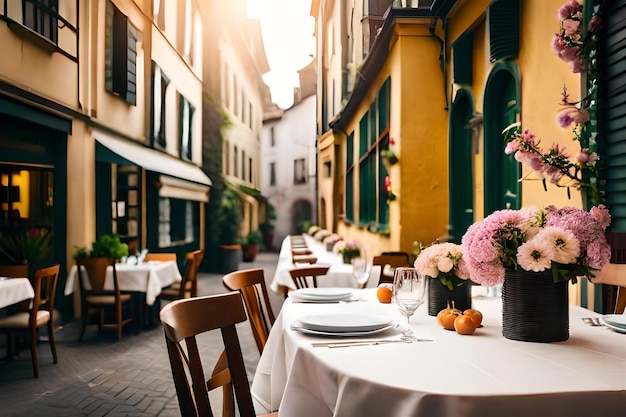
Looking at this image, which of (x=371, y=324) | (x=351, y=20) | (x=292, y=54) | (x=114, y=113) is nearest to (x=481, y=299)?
(x=371, y=324)

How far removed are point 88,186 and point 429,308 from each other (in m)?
4.53

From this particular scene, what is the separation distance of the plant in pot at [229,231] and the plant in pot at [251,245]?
11 cm

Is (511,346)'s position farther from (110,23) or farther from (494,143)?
(110,23)

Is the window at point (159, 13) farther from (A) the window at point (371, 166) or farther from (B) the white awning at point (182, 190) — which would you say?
→ (A) the window at point (371, 166)

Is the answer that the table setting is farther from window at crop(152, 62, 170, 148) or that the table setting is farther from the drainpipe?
window at crop(152, 62, 170, 148)

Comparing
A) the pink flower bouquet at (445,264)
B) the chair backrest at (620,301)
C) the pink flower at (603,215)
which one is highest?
the pink flower at (603,215)

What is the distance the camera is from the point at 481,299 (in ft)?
7.04

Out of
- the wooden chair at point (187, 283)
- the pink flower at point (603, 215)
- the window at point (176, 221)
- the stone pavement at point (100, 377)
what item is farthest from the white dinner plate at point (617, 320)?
the window at point (176, 221)

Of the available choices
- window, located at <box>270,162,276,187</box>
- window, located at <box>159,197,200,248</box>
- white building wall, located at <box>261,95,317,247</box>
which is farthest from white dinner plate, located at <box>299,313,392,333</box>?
window, located at <box>270,162,276,187</box>

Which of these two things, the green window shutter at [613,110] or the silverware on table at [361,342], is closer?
the silverware on table at [361,342]

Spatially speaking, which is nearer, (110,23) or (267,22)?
(110,23)

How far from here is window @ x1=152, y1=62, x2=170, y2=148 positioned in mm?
7219

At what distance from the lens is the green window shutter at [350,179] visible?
26.7 ft

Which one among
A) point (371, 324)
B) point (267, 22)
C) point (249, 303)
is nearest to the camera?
point (371, 324)
